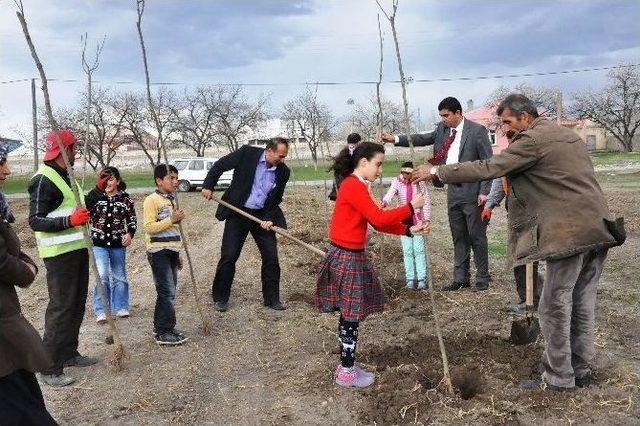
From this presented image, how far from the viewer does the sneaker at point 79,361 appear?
470cm

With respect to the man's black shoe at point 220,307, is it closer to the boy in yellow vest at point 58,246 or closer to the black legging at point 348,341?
the boy in yellow vest at point 58,246

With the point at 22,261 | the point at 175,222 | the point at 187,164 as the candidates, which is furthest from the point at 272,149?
the point at 187,164

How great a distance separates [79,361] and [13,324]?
7.65ft

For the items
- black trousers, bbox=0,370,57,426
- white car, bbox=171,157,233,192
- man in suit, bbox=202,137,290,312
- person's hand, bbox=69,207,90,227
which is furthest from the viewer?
white car, bbox=171,157,233,192

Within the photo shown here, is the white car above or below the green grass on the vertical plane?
above

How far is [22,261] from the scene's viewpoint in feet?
9.01

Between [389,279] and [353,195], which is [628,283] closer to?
[389,279]

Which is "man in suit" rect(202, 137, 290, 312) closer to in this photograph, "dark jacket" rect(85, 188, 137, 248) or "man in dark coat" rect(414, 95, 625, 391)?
"dark jacket" rect(85, 188, 137, 248)

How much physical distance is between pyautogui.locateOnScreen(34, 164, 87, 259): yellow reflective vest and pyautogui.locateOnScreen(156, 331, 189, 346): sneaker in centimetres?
122

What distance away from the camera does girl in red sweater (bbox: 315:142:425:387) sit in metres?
3.88

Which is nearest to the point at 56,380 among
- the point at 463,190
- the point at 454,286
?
the point at 454,286

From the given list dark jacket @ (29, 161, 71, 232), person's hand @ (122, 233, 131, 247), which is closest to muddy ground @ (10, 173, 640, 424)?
person's hand @ (122, 233, 131, 247)

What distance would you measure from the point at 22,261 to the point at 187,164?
23956 millimetres

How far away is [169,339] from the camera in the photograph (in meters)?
5.16
